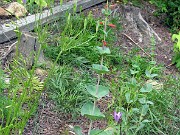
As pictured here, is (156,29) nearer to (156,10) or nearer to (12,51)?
(156,10)

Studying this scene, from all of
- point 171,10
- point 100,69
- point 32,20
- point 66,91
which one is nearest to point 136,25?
point 171,10

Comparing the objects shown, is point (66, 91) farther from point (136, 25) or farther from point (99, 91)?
point (136, 25)

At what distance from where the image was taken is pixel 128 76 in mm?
4406

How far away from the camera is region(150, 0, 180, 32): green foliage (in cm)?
640

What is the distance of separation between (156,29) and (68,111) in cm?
313

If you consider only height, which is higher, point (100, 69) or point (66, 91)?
point (100, 69)

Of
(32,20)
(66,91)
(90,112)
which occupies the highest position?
(90,112)

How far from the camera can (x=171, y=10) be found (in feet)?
21.4

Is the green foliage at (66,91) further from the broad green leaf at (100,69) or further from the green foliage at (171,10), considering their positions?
the green foliage at (171,10)

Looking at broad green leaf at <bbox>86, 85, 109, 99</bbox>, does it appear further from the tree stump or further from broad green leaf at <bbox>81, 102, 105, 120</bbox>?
the tree stump

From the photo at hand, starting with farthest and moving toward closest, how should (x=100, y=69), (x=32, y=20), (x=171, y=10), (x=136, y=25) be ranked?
1. (x=171, y=10)
2. (x=136, y=25)
3. (x=32, y=20)
4. (x=100, y=69)

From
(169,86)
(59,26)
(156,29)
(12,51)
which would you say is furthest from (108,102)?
(156,29)

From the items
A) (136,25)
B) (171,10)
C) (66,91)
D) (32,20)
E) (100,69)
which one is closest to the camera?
(100,69)

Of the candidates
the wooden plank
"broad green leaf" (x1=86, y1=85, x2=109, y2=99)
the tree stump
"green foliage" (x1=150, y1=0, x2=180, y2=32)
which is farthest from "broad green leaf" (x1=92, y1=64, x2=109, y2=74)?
"green foliage" (x1=150, y1=0, x2=180, y2=32)
